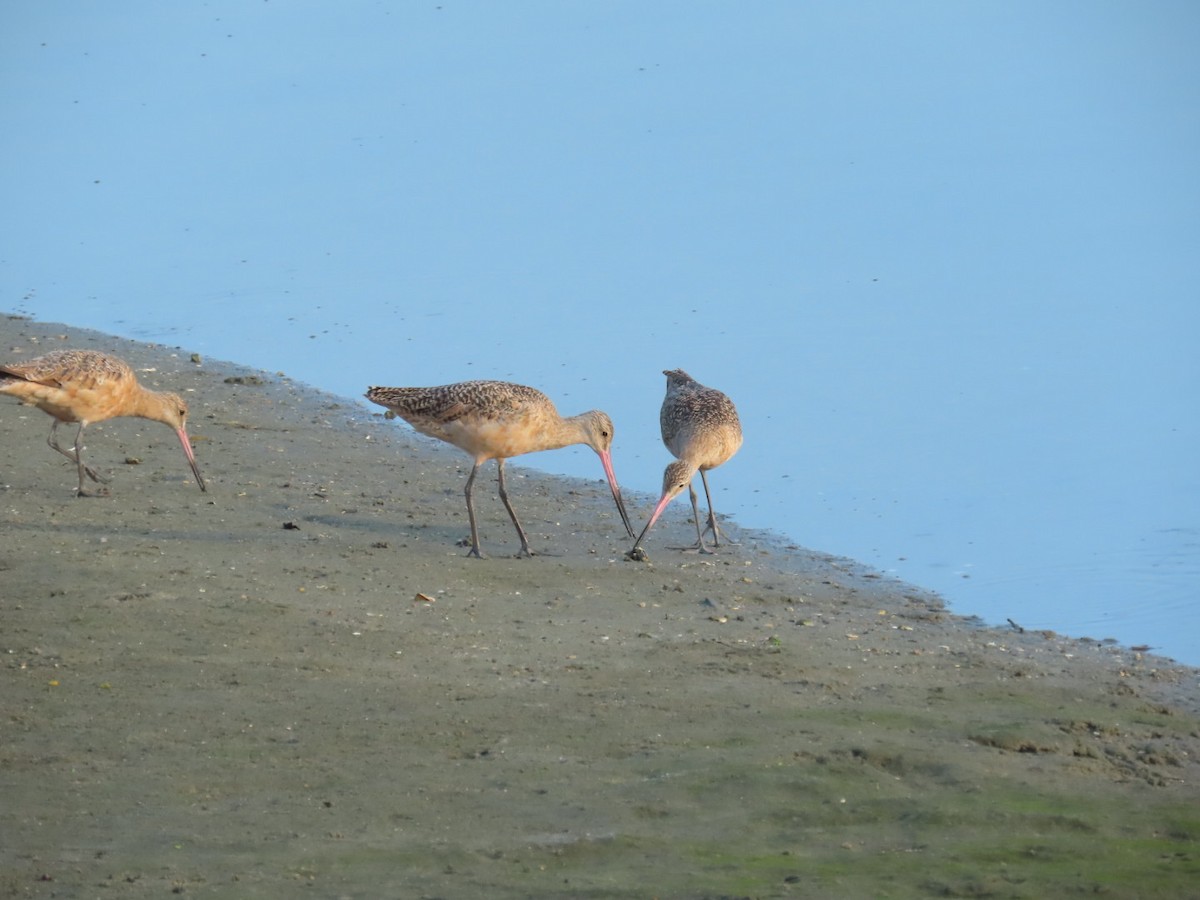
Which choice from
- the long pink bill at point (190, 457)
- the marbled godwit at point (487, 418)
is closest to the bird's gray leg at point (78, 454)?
the long pink bill at point (190, 457)

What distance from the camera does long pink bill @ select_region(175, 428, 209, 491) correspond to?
408 inches

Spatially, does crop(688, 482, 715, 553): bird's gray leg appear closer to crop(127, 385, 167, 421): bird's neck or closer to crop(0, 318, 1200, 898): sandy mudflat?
crop(0, 318, 1200, 898): sandy mudflat

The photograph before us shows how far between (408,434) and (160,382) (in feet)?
7.03

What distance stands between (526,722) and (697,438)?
159 inches

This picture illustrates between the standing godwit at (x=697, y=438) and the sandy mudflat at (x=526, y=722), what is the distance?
36 cm

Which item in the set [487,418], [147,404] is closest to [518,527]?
[487,418]

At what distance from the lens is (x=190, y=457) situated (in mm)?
10609

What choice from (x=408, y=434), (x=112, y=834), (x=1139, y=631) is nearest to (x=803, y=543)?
(x=1139, y=631)

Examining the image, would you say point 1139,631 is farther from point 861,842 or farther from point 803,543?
point 861,842

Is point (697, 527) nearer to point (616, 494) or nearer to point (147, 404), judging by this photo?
point (616, 494)

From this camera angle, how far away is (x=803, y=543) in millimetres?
10359

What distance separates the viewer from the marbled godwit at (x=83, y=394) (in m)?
10.3

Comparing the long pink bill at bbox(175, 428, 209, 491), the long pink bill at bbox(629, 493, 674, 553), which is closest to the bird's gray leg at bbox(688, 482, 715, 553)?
the long pink bill at bbox(629, 493, 674, 553)

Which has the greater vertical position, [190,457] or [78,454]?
[190,457]
